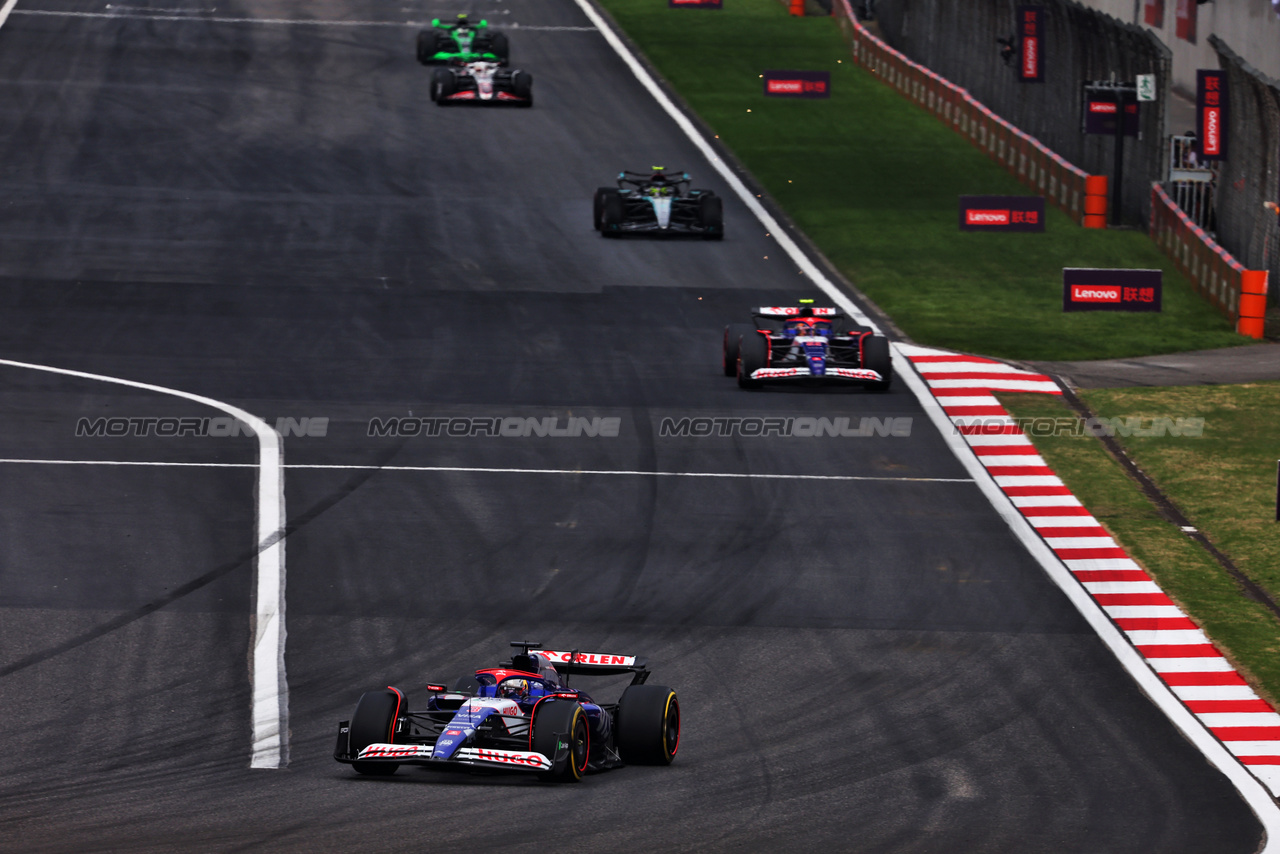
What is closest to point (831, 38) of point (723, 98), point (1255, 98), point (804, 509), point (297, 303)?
point (723, 98)

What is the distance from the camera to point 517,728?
1451 cm

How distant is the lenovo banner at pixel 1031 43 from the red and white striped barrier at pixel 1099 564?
1928 cm

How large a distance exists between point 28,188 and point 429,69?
16.0m

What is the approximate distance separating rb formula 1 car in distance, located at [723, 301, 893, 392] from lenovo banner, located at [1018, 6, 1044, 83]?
21.8 m

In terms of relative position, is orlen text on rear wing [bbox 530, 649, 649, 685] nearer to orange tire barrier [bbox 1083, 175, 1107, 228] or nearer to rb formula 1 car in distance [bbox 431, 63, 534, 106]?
orange tire barrier [bbox 1083, 175, 1107, 228]

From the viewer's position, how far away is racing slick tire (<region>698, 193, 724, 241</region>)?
38.7m

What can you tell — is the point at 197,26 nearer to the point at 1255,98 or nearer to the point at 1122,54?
the point at 1122,54

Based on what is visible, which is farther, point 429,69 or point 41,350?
point 429,69

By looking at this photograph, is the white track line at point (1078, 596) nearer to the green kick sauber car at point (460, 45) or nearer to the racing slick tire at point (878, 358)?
the racing slick tire at point (878, 358)

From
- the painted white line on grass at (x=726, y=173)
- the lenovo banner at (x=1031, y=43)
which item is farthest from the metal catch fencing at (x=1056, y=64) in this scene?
the painted white line on grass at (x=726, y=173)

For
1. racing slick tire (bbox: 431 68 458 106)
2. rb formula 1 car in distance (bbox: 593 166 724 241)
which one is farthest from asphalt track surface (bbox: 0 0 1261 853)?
racing slick tire (bbox: 431 68 458 106)

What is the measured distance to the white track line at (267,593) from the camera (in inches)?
624

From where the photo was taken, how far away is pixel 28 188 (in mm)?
41312

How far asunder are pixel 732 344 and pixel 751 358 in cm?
82
